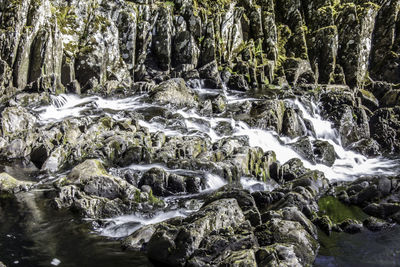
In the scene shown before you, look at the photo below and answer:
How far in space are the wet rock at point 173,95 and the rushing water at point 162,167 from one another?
157 cm

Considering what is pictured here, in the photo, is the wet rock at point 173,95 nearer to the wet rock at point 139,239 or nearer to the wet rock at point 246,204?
the wet rock at point 246,204

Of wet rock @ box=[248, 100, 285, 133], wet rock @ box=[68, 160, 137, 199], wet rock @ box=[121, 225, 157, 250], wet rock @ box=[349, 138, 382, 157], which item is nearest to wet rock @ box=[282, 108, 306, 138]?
wet rock @ box=[248, 100, 285, 133]

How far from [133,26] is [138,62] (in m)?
5.37

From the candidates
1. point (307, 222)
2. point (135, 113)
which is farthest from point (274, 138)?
point (307, 222)

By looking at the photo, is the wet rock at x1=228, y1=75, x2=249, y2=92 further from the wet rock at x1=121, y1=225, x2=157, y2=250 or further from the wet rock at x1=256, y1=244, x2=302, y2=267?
the wet rock at x1=256, y1=244, x2=302, y2=267

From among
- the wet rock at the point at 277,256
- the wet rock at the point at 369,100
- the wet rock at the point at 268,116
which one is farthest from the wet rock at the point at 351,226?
the wet rock at the point at 369,100

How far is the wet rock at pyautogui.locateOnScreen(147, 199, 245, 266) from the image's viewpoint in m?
11.4

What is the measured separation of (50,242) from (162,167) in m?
10.1

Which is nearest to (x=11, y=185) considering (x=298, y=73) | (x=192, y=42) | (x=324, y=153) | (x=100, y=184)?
(x=100, y=184)

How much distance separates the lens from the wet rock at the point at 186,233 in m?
11.4

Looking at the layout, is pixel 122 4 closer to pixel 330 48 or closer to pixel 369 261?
pixel 330 48

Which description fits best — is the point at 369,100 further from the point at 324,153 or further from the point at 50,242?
the point at 50,242

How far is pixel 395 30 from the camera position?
63688 mm

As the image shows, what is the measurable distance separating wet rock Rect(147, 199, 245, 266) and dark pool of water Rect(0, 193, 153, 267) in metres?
0.60
